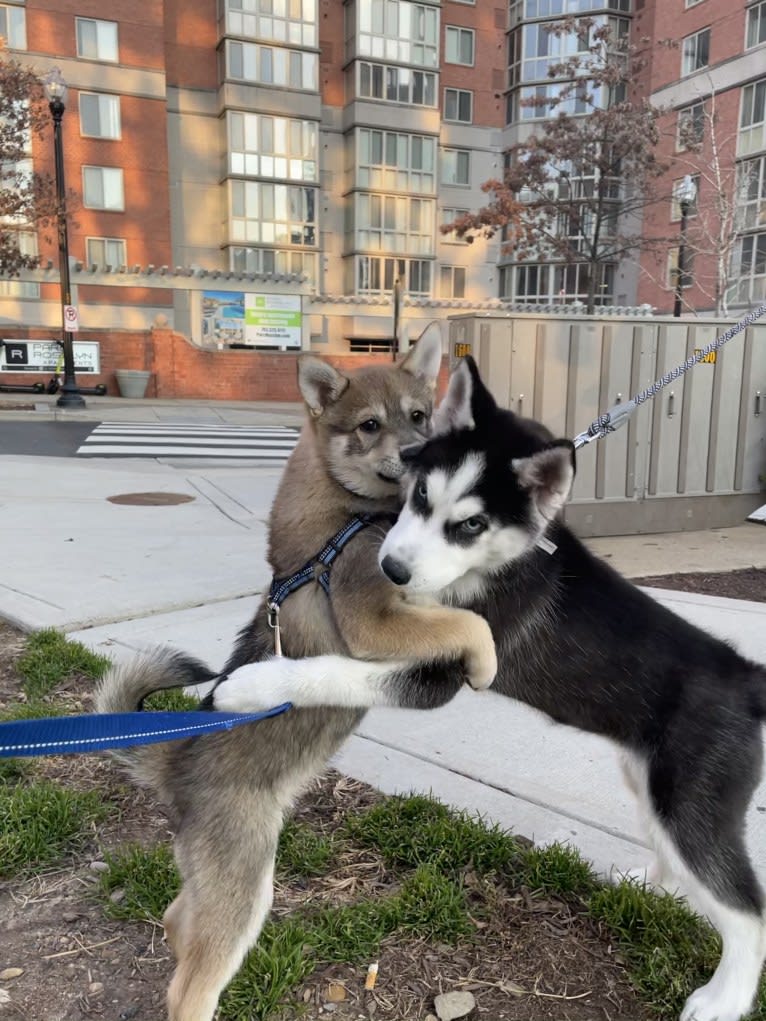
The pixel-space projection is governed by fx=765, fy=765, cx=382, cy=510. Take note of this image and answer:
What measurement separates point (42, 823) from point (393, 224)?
4141 centimetres

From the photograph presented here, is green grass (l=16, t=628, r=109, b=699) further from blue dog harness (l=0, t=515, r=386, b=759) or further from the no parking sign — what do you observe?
the no parking sign

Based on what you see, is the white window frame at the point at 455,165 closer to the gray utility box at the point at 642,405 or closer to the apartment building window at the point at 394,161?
the apartment building window at the point at 394,161

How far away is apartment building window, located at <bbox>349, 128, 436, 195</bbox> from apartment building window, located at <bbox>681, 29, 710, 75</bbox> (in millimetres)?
12746

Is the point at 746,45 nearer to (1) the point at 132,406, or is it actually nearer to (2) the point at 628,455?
(1) the point at 132,406

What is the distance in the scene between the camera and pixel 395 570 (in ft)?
6.96

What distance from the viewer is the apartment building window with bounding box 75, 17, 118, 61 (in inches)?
1280

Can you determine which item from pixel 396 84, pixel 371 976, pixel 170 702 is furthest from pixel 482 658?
pixel 396 84

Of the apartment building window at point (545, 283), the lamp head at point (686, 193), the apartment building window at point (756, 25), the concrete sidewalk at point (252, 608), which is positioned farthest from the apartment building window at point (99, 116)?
the concrete sidewalk at point (252, 608)

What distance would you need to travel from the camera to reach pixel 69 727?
1.83m

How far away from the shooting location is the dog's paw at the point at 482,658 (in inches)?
88.8

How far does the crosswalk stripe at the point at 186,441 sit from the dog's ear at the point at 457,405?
1128 cm

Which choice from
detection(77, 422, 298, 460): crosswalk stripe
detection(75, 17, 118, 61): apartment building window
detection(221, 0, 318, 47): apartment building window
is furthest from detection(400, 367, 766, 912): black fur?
detection(221, 0, 318, 47): apartment building window

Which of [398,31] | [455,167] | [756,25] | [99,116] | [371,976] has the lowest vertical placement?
[371,976]

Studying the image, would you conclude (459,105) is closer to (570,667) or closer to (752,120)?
(752,120)
